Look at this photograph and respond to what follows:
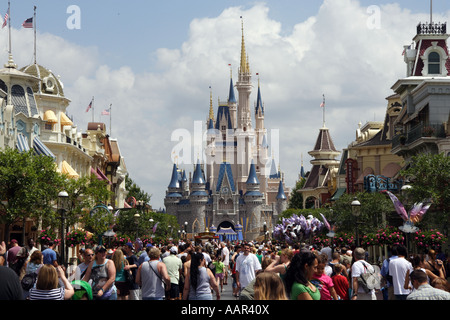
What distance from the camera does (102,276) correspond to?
13.7 meters

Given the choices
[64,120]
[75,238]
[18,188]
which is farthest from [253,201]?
[18,188]

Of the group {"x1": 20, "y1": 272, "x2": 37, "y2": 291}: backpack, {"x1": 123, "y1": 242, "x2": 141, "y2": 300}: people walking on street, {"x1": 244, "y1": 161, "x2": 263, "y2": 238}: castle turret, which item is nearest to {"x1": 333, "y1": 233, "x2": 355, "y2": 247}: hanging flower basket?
{"x1": 123, "y1": 242, "x2": 141, "y2": 300}: people walking on street

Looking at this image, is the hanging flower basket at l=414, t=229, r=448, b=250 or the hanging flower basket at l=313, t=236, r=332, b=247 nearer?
the hanging flower basket at l=414, t=229, r=448, b=250

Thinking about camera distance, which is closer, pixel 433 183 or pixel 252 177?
pixel 433 183

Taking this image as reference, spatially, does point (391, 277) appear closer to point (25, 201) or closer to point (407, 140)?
point (25, 201)

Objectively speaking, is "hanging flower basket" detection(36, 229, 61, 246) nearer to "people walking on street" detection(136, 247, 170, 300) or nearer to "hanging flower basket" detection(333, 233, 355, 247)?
"hanging flower basket" detection(333, 233, 355, 247)

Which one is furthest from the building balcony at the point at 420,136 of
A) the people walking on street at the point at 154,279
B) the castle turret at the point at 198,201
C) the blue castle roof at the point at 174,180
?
the blue castle roof at the point at 174,180

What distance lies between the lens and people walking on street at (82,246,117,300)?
13562mm

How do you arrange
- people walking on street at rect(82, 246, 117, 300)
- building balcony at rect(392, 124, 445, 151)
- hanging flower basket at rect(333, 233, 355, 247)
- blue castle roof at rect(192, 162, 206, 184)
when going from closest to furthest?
people walking on street at rect(82, 246, 117, 300), hanging flower basket at rect(333, 233, 355, 247), building balcony at rect(392, 124, 445, 151), blue castle roof at rect(192, 162, 206, 184)

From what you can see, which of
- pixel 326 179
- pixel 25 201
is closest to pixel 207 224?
pixel 326 179

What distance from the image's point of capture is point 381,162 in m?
64.1

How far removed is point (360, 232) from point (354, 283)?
28010 millimetres

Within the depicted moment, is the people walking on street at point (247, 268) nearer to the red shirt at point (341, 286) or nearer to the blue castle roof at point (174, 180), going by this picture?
the red shirt at point (341, 286)

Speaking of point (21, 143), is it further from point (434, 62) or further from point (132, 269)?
point (132, 269)
